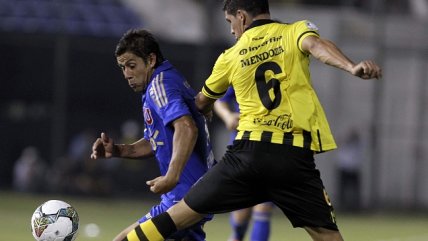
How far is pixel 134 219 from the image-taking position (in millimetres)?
17828

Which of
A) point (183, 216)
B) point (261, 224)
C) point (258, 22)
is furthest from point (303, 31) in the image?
point (261, 224)

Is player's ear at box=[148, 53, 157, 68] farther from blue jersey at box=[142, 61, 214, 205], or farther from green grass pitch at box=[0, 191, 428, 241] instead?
green grass pitch at box=[0, 191, 428, 241]

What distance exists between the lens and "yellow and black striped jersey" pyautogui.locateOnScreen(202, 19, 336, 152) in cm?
718

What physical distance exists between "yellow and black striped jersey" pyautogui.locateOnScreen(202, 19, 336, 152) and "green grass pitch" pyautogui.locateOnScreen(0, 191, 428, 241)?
696cm

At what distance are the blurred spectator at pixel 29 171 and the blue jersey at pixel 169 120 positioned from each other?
15644mm

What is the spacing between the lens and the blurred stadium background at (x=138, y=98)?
76.2 ft

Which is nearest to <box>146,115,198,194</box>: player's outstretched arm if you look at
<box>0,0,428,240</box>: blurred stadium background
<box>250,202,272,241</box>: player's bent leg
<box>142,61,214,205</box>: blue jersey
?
<box>142,61,214,205</box>: blue jersey

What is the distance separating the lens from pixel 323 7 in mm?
23062

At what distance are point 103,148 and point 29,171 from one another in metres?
15.5

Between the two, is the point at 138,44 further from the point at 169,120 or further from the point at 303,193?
the point at 303,193

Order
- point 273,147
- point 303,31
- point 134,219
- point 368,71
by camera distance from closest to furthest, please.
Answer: point 368,71, point 303,31, point 273,147, point 134,219

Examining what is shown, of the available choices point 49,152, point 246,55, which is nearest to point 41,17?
point 49,152

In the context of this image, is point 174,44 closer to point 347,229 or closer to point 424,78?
point 424,78

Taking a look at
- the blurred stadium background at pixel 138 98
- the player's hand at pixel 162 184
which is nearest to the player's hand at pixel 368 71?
the player's hand at pixel 162 184
